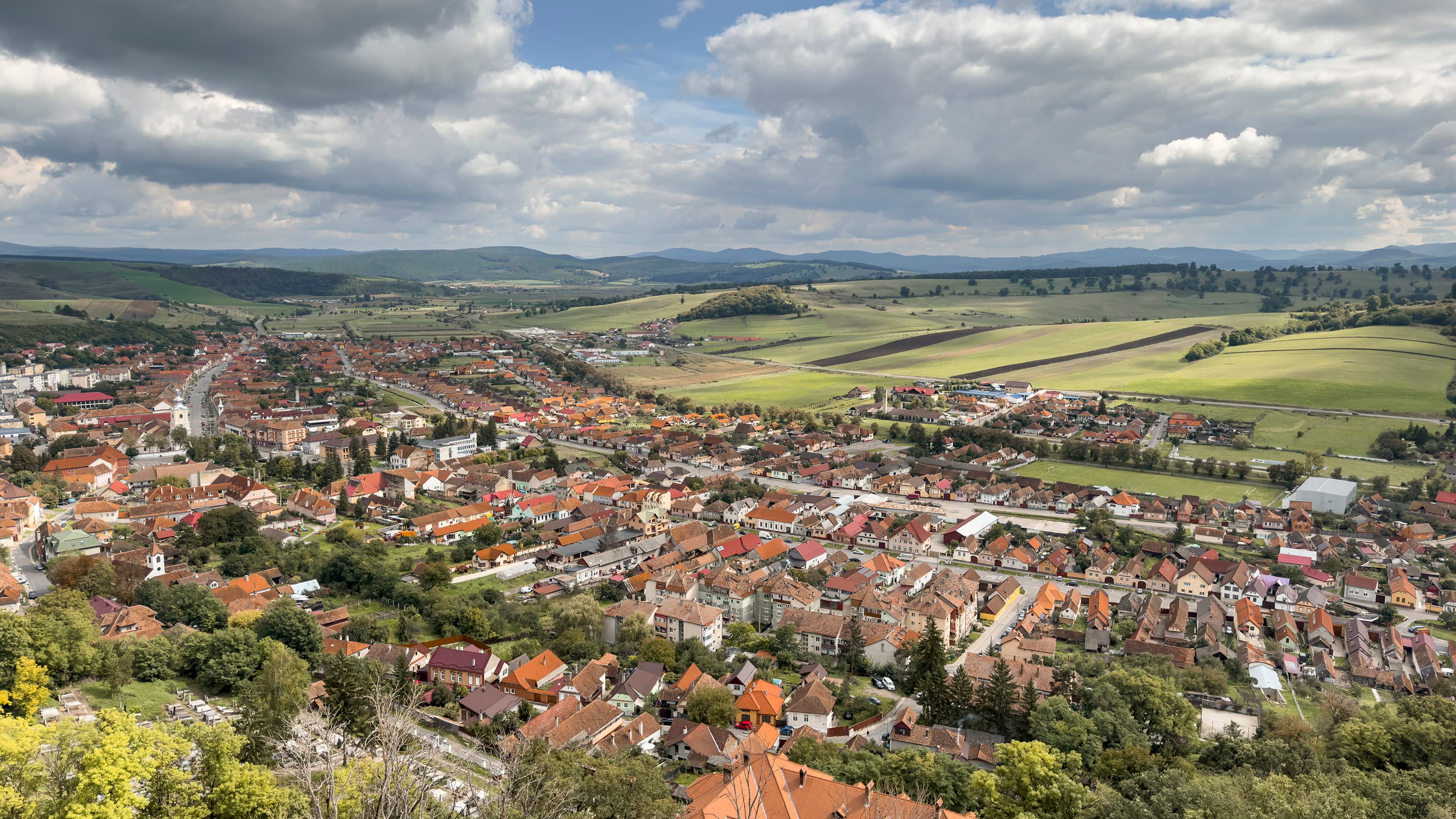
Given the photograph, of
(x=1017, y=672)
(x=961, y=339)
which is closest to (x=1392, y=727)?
(x=1017, y=672)

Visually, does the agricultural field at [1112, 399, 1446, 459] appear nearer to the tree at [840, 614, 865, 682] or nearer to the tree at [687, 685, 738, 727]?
the tree at [840, 614, 865, 682]

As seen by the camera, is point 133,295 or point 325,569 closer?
point 325,569

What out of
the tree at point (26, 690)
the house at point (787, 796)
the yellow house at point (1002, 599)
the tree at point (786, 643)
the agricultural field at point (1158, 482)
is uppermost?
the tree at point (26, 690)

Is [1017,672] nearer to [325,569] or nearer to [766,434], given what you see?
[325,569]

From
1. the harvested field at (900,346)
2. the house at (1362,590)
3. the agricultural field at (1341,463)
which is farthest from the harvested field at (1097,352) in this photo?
the house at (1362,590)

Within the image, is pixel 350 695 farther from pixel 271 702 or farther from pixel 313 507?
pixel 313 507

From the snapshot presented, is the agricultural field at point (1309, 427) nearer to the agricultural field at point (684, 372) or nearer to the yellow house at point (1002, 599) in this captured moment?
the yellow house at point (1002, 599)
